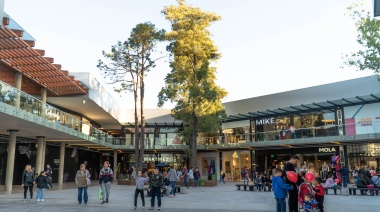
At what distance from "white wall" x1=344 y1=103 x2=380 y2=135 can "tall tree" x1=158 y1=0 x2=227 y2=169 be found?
9.71 metres

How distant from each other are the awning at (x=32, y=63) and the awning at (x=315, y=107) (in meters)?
15.7

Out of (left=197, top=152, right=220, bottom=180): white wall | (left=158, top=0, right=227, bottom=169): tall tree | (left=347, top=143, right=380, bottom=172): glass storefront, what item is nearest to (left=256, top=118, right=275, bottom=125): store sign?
(left=197, top=152, right=220, bottom=180): white wall

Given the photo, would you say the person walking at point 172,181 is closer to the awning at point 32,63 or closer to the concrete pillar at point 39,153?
the awning at point 32,63

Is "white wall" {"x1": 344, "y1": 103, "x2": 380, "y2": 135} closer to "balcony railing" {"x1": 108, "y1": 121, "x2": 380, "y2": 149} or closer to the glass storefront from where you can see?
"balcony railing" {"x1": 108, "y1": 121, "x2": 380, "y2": 149}

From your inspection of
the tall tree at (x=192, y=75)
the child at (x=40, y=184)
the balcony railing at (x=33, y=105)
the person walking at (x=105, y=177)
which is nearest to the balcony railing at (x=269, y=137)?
the tall tree at (x=192, y=75)

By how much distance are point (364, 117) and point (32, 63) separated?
23082 mm

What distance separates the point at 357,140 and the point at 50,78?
2105 centimetres

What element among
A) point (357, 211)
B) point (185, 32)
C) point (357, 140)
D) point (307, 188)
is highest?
point (185, 32)

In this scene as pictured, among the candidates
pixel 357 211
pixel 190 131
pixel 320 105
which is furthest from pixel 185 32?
pixel 357 211

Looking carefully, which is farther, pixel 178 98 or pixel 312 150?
pixel 312 150

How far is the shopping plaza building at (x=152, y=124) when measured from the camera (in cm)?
1838

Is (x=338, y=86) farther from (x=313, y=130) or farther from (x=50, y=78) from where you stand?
(x=50, y=78)

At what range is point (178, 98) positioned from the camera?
26062 mm

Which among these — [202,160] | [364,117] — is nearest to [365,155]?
[364,117]
